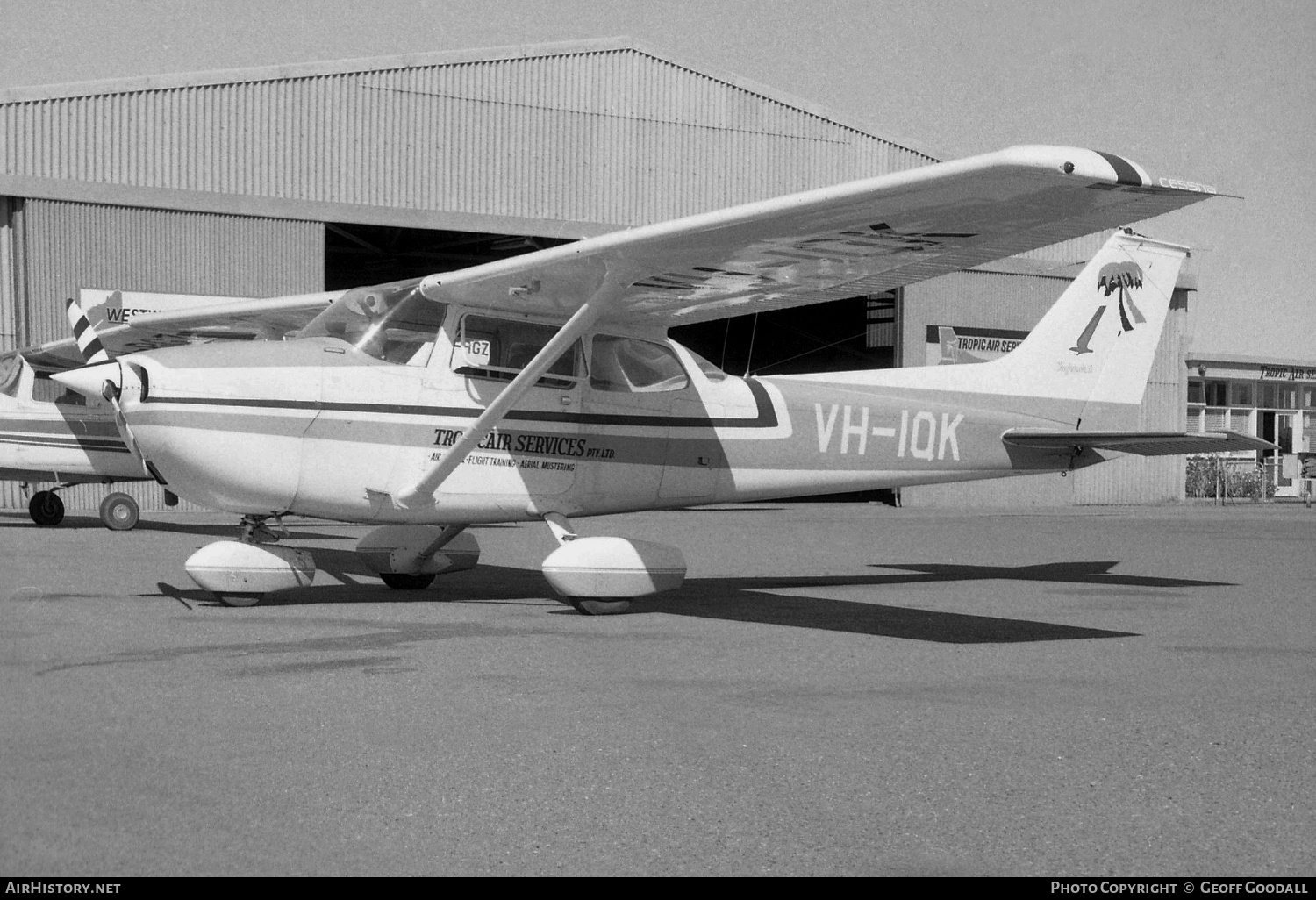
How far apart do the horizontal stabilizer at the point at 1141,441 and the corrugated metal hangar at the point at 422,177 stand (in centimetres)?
1571

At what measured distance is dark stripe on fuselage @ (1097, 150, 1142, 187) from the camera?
623 centimetres

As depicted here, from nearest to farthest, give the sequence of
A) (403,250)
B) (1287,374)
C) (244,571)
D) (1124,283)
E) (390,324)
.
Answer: (244,571) < (390,324) < (1124,283) < (403,250) < (1287,374)

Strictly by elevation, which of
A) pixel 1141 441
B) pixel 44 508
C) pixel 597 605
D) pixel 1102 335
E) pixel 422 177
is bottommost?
pixel 44 508

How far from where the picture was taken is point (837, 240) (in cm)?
827

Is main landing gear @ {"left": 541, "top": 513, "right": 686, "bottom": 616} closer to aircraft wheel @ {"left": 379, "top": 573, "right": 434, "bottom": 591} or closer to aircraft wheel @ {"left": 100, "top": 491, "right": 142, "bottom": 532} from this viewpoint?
aircraft wheel @ {"left": 379, "top": 573, "right": 434, "bottom": 591}

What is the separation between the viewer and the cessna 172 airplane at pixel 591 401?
796 centimetres

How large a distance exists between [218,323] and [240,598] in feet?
19.1

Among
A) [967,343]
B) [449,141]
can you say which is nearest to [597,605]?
[449,141]

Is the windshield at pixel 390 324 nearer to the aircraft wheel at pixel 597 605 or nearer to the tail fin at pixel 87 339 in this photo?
the tail fin at pixel 87 339

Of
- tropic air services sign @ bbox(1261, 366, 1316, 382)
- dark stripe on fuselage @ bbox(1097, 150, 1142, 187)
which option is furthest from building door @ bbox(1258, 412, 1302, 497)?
dark stripe on fuselage @ bbox(1097, 150, 1142, 187)

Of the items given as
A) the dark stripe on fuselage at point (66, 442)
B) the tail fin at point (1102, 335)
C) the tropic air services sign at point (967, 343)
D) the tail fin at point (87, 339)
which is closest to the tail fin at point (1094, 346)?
the tail fin at point (1102, 335)

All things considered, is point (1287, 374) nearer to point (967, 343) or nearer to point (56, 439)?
point (967, 343)

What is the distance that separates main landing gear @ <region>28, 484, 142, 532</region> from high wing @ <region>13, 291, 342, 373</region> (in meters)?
2.60
